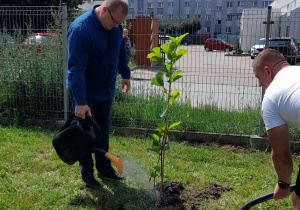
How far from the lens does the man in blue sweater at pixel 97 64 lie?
10.8 feet

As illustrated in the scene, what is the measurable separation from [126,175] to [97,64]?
1.41 m

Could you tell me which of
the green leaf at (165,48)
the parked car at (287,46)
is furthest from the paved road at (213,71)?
the green leaf at (165,48)

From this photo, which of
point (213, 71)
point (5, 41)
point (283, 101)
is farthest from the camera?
point (5, 41)

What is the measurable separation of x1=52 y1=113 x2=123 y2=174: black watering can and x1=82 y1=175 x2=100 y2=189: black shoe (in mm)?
455

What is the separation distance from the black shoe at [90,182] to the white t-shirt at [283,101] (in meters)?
2.26

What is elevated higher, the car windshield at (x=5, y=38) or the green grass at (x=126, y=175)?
the car windshield at (x=5, y=38)

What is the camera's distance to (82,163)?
3.74 m

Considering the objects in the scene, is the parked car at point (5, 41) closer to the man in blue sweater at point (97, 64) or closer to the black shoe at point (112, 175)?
the man in blue sweater at point (97, 64)

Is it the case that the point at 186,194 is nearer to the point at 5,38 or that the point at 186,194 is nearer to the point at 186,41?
the point at 186,41

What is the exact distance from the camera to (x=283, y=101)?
206cm

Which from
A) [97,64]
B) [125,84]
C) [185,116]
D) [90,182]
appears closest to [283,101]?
[97,64]

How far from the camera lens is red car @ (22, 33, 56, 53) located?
6.07 meters

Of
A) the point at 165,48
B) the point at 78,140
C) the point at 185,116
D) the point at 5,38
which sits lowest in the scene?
the point at 185,116

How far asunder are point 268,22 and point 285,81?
328 centimetres
